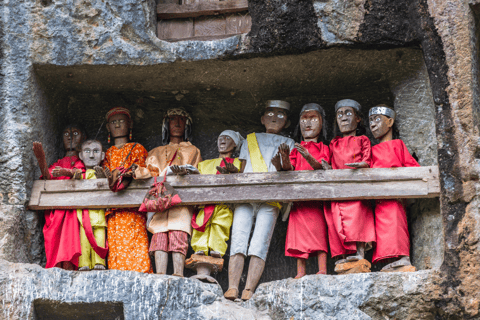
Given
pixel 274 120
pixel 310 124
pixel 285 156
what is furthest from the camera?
pixel 274 120

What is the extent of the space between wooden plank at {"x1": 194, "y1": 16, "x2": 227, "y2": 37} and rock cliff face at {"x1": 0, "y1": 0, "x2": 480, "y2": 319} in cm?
39

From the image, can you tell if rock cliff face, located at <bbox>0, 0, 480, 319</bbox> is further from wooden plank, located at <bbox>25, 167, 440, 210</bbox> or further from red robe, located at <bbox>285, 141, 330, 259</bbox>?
red robe, located at <bbox>285, 141, 330, 259</bbox>

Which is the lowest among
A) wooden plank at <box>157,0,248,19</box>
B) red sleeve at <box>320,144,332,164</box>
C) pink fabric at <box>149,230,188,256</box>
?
pink fabric at <box>149,230,188,256</box>

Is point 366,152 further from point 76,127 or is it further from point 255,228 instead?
point 76,127

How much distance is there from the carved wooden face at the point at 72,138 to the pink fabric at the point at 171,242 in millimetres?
1277

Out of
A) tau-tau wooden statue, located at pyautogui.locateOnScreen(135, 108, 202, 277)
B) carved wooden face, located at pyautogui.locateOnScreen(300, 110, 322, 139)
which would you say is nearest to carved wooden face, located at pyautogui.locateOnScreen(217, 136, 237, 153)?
tau-tau wooden statue, located at pyautogui.locateOnScreen(135, 108, 202, 277)

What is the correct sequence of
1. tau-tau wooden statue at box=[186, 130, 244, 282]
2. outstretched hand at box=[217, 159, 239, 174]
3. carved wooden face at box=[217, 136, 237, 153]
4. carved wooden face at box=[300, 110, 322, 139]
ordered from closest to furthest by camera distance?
tau-tau wooden statue at box=[186, 130, 244, 282] → outstretched hand at box=[217, 159, 239, 174] → carved wooden face at box=[300, 110, 322, 139] → carved wooden face at box=[217, 136, 237, 153]

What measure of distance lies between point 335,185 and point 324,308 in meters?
0.97

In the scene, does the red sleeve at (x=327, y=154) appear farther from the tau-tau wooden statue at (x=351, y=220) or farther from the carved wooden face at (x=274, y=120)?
the carved wooden face at (x=274, y=120)

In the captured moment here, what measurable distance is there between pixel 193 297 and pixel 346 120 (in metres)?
1.94

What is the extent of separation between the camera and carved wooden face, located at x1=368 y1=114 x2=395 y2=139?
5.20 m

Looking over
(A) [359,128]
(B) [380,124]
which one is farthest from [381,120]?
(A) [359,128]

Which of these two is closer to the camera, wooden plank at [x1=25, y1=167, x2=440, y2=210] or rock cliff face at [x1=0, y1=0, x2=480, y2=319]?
rock cliff face at [x1=0, y1=0, x2=480, y2=319]

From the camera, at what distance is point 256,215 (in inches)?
204
